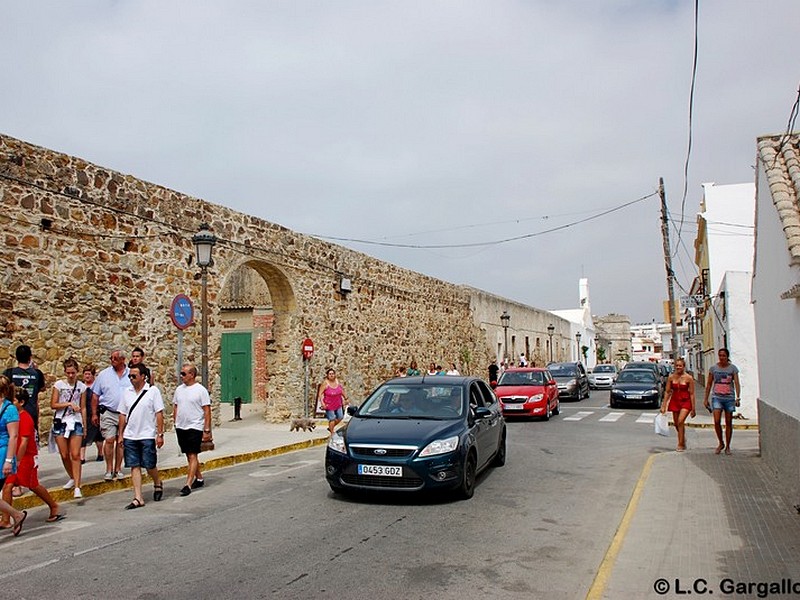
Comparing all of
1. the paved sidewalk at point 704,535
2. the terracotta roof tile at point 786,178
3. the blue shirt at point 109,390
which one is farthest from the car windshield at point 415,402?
the terracotta roof tile at point 786,178

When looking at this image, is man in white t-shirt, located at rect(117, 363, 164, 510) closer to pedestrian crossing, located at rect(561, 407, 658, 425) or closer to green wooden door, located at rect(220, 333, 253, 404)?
pedestrian crossing, located at rect(561, 407, 658, 425)

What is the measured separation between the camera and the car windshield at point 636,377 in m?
25.0

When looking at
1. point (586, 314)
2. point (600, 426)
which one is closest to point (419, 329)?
point (600, 426)

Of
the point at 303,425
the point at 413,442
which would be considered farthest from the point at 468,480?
the point at 303,425

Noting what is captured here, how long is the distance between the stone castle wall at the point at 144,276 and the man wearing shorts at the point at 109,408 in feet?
8.99

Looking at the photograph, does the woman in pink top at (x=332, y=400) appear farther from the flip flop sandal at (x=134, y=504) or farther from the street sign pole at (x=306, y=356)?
the flip flop sandal at (x=134, y=504)

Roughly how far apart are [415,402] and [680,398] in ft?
18.1

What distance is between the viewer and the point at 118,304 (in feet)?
43.3

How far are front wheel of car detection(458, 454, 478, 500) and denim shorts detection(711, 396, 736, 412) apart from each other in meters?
5.24

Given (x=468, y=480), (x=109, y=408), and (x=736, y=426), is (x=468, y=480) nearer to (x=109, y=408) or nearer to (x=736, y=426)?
(x=109, y=408)

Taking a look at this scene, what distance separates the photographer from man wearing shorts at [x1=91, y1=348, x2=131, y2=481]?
9156mm

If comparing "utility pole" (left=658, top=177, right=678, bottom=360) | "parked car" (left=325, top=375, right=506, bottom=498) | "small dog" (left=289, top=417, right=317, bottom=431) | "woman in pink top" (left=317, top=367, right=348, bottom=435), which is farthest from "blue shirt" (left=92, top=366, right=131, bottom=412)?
"utility pole" (left=658, top=177, right=678, bottom=360)

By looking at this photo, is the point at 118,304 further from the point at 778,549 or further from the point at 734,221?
the point at 734,221

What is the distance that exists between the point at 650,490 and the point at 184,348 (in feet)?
32.5
